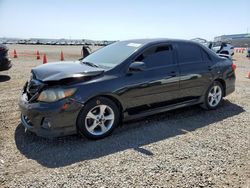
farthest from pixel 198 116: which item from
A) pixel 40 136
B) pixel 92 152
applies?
pixel 40 136

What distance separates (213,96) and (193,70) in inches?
39.1

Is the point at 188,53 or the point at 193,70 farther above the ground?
the point at 188,53

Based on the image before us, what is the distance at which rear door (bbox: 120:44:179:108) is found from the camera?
490cm

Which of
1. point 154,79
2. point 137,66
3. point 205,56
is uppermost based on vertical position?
point 205,56

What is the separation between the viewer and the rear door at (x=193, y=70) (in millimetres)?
5717

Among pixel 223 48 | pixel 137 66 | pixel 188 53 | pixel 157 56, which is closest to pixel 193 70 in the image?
pixel 188 53

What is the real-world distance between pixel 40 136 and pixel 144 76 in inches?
81.4

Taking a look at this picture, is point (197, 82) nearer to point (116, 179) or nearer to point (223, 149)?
point (223, 149)

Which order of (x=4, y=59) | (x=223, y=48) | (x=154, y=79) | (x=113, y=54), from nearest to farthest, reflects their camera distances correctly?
1. (x=154, y=79)
2. (x=113, y=54)
3. (x=4, y=59)
4. (x=223, y=48)

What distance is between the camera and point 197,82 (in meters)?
5.96

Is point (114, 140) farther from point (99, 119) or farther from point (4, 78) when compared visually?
point (4, 78)

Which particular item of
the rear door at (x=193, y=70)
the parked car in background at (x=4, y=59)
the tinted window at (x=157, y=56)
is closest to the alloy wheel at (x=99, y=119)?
the tinted window at (x=157, y=56)

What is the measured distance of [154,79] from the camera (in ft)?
16.9

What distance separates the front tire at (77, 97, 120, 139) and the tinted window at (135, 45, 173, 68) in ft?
3.57
